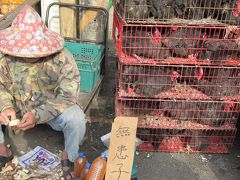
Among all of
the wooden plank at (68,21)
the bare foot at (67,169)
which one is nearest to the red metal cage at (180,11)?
the bare foot at (67,169)

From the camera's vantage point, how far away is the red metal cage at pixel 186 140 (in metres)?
3.68

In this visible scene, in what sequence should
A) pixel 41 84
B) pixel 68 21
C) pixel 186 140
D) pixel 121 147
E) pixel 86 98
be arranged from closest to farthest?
1. pixel 121 147
2. pixel 41 84
3. pixel 186 140
4. pixel 86 98
5. pixel 68 21

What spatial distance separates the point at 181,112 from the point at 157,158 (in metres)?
0.58

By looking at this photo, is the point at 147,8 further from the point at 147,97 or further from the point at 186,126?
the point at 186,126

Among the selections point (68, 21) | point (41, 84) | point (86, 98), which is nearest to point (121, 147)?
point (41, 84)

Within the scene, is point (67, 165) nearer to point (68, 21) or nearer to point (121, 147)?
point (121, 147)

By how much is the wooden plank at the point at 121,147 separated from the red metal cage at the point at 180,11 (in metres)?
1.24

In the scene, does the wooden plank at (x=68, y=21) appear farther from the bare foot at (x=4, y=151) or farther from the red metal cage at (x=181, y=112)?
the bare foot at (x=4, y=151)

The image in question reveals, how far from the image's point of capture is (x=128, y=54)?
3.31 m

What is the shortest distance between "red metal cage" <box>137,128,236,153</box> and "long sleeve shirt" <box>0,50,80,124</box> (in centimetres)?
106

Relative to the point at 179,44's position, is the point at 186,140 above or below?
below

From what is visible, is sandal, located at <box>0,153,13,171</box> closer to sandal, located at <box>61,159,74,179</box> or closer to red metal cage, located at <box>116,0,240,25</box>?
sandal, located at <box>61,159,74,179</box>

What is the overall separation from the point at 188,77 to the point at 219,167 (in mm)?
1023

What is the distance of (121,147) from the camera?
220 centimetres
